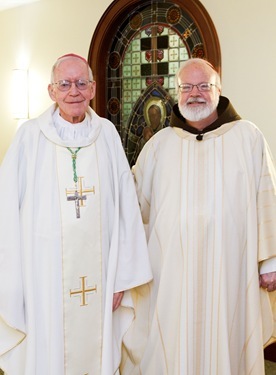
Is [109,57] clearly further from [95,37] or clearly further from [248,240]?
[248,240]

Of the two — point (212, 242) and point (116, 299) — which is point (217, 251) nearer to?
point (212, 242)

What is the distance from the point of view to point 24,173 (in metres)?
2.63

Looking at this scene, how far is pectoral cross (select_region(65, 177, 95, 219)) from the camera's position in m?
2.63

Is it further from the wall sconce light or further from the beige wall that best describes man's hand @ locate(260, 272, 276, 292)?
the wall sconce light

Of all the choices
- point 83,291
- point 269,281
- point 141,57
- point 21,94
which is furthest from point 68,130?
point 21,94

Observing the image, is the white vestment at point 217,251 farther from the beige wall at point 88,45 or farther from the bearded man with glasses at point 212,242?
the beige wall at point 88,45

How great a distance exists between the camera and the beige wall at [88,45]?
3.78 meters

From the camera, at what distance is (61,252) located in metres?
2.60

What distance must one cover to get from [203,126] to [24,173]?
3.47 ft

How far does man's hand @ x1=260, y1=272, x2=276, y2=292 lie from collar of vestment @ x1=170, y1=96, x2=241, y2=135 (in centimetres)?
88

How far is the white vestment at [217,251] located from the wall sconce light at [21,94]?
138 inches

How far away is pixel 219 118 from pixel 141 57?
2126 mm

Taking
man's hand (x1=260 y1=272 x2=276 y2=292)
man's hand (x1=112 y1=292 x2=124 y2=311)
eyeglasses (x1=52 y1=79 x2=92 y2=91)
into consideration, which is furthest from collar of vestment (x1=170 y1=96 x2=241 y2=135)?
man's hand (x1=112 y1=292 x2=124 y2=311)

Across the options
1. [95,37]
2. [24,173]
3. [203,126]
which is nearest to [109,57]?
[95,37]
